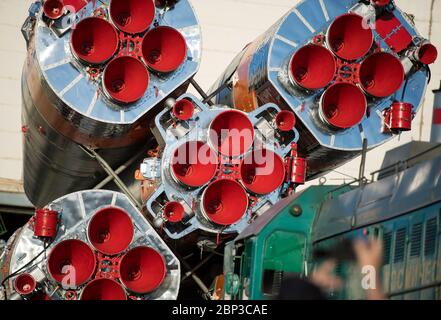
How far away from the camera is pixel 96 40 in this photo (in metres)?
16.7

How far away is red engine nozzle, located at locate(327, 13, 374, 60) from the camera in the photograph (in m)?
17.0

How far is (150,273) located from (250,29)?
46.0ft

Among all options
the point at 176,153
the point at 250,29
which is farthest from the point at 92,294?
the point at 250,29

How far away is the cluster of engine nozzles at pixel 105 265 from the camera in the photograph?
16.1m

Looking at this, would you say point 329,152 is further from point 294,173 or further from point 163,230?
point 163,230

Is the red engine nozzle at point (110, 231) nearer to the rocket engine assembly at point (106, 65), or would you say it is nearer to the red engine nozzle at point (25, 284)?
the red engine nozzle at point (25, 284)

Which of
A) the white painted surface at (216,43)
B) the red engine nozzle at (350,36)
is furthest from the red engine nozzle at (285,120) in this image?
the white painted surface at (216,43)

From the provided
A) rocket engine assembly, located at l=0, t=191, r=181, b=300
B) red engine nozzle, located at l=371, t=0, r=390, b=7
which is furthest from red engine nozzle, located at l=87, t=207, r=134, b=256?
red engine nozzle, located at l=371, t=0, r=390, b=7

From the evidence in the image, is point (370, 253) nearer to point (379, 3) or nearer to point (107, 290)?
point (107, 290)

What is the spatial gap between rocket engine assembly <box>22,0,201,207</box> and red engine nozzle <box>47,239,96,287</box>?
238cm

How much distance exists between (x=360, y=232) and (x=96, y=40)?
287 inches

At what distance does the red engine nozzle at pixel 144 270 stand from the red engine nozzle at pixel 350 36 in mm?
5350

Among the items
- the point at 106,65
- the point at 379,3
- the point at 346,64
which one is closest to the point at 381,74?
the point at 346,64

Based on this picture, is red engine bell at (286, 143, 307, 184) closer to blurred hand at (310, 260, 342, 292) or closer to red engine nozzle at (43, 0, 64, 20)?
blurred hand at (310, 260, 342, 292)
